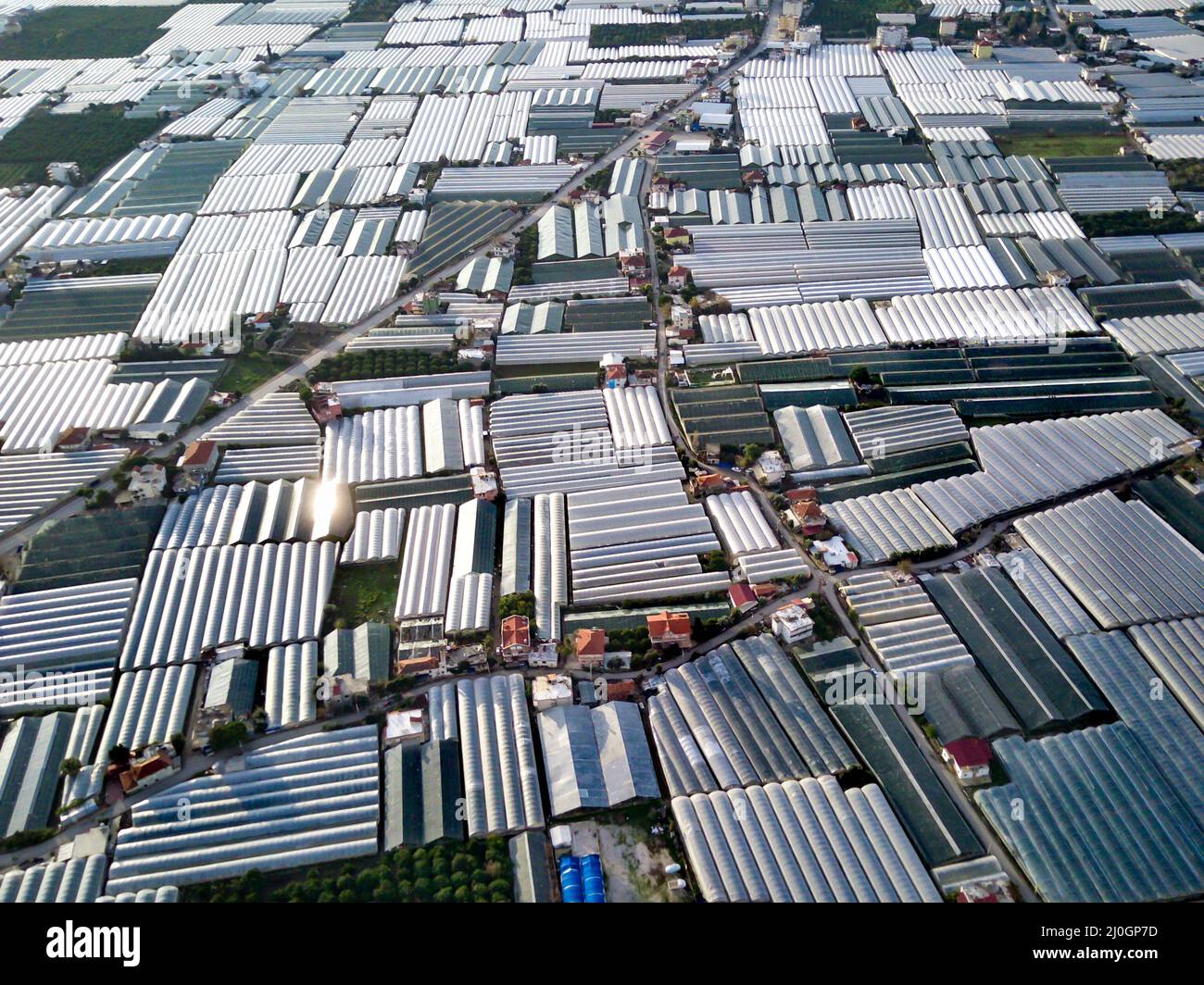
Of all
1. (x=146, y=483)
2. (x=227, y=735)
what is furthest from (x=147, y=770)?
(x=146, y=483)

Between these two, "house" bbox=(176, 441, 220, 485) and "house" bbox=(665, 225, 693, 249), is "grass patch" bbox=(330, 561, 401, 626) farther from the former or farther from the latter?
"house" bbox=(665, 225, 693, 249)

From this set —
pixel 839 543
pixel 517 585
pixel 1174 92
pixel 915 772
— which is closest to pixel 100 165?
pixel 517 585

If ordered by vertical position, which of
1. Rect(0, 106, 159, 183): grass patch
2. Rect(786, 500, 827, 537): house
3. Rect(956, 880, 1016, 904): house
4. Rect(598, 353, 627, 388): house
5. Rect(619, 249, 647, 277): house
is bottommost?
Rect(956, 880, 1016, 904): house

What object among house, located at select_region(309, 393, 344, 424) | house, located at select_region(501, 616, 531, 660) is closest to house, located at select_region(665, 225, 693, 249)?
house, located at select_region(309, 393, 344, 424)

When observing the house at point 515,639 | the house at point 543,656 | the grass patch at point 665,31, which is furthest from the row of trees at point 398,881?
the grass patch at point 665,31

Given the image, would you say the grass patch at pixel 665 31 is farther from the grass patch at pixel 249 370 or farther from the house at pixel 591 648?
the house at pixel 591 648

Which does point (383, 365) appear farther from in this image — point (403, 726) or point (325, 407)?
point (403, 726)

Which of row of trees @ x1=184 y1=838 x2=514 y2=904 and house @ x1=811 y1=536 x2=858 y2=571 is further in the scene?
house @ x1=811 y1=536 x2=858 y2=571
